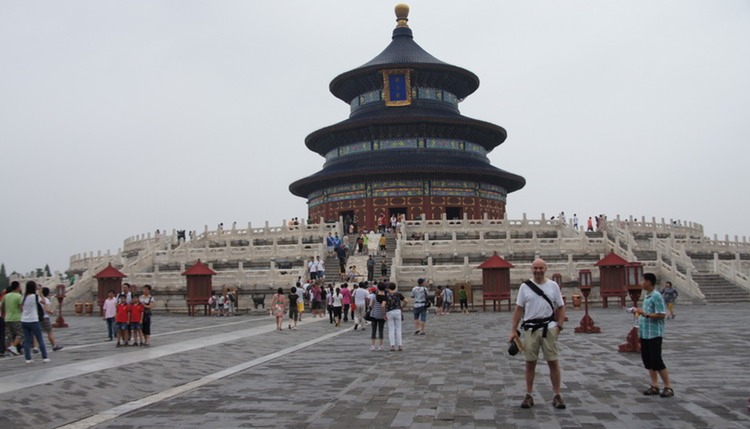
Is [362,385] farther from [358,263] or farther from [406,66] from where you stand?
[406,66]

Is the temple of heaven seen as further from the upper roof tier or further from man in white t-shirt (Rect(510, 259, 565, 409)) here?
man in white t-shirt (Rect(510, 259, 565, 409))

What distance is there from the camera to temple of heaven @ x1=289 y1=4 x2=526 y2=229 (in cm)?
5188

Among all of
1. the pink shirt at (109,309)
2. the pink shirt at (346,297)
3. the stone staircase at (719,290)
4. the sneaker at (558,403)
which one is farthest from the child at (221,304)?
the sneaker at (558,403)

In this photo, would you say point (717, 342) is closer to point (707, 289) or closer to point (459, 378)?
point (459, 378)

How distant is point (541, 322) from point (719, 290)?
26772 millimetres

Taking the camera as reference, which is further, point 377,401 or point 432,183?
point 432,183

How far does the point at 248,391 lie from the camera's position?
10.5 meters

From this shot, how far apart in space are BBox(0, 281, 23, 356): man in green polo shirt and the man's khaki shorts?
398 inches

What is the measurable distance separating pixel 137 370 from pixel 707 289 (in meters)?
27.2

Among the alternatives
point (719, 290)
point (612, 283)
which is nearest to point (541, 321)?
point (612, 283)

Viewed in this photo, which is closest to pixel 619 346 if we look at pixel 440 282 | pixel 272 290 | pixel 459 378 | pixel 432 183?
pixel 459 378

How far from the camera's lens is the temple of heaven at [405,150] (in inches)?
2042

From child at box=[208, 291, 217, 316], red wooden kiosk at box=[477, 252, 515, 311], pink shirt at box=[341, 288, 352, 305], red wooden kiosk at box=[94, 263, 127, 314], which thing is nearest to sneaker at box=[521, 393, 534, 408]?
pink shirt at box=[341, 288, 352, 305]

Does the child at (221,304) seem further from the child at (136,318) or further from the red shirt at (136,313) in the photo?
the red shirt at (136,313)
